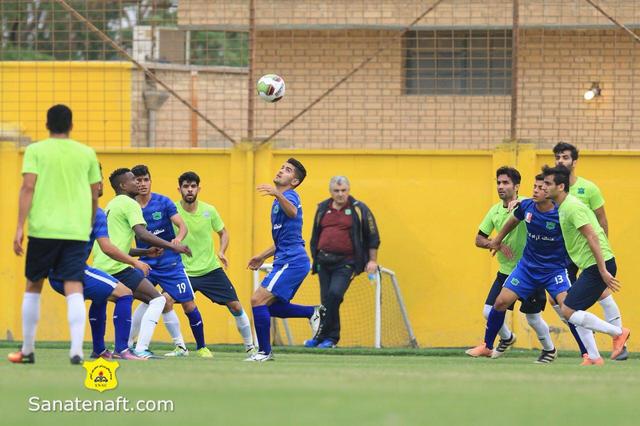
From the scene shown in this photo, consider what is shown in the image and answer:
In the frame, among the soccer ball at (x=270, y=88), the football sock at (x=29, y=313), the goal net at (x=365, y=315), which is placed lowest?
the goal net at (x=365, y=315)

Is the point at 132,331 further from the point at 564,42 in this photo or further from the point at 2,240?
the point at 564,42

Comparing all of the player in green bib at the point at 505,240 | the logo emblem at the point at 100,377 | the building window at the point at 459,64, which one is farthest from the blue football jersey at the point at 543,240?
the building window at the point at 459,64

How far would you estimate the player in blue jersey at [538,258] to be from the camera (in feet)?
44.2

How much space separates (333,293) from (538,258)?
3.84 meters

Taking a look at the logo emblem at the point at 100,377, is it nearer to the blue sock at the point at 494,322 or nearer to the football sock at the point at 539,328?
the blue sock at the point at 494,322

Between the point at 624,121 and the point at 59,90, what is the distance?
7.68 m

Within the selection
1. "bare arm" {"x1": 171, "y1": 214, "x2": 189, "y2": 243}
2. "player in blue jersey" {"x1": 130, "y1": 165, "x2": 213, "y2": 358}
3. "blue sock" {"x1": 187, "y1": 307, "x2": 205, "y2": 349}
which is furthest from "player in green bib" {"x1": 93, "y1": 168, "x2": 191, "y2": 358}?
"blue sock" {"x1": 187, "y1": 307, "x2": 205, "y2": 349}

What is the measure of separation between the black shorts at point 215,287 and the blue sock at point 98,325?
8.15 ft

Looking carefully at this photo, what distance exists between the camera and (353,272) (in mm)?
17141

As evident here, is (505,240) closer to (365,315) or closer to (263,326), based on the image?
(263,326)

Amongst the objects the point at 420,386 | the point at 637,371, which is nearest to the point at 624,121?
the point at 637,371

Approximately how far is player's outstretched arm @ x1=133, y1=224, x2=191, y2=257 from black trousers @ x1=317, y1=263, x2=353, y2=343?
11.9 ft

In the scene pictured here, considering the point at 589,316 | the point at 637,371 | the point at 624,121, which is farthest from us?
the point at 624,121

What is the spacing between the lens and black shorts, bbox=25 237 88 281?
33.9 feet
